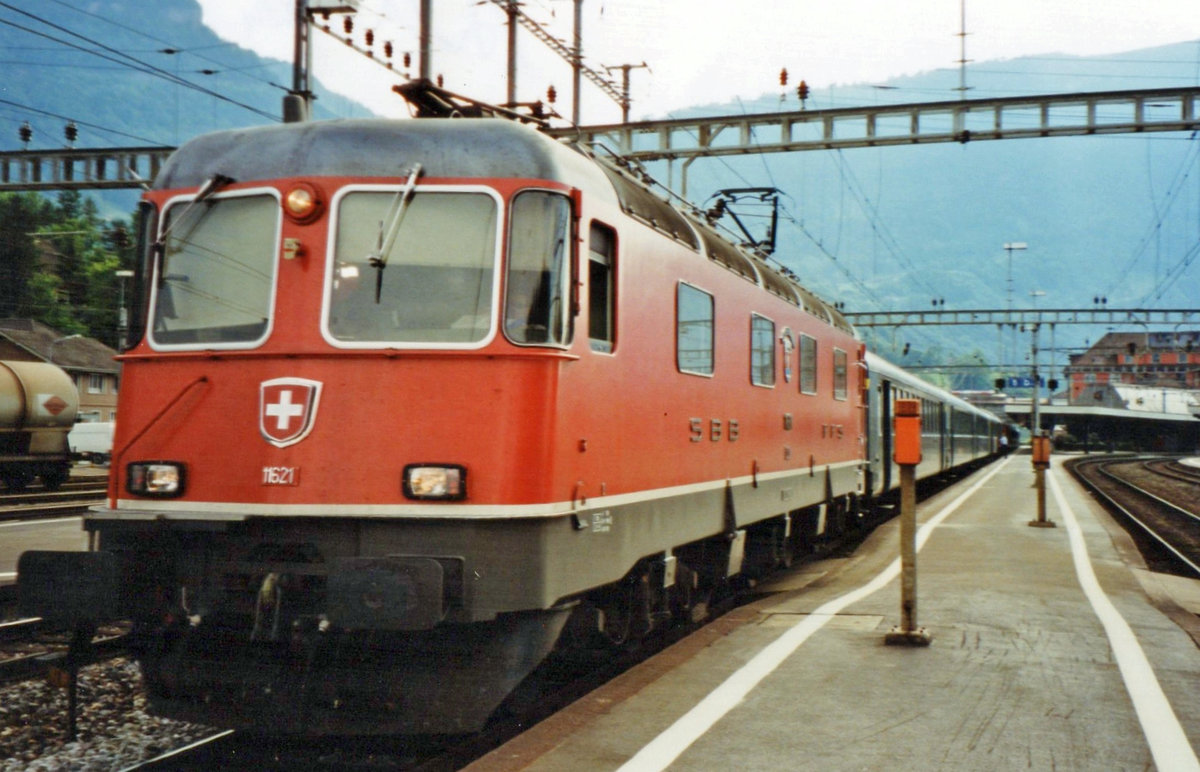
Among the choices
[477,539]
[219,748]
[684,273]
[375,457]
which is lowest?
[219,748]

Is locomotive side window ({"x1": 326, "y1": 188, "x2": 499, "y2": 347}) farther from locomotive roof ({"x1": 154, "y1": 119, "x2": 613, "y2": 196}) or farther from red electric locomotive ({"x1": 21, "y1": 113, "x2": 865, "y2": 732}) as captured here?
locomotive roof ({"x1": 154, "y1": 119, "x2": 613, "y2": 196})

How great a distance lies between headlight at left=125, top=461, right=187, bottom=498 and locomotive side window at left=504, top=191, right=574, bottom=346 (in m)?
1.77

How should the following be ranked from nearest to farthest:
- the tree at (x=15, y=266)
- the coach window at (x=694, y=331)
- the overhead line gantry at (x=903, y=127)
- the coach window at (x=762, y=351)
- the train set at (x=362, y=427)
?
the train set at (x=362, y=427) < the coach window at (x=694, y=331) < the coach window at (x=762, y=351) < the overhead line gantry at (x=903, y=127) < the tree at (x=15, y=266)

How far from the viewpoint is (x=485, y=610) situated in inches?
212

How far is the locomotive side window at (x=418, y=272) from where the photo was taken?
561cm

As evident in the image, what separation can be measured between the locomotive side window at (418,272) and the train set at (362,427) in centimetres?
1

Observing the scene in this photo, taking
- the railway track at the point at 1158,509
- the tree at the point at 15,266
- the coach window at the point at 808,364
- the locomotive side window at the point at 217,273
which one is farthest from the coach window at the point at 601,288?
the tree at the point at 15,266

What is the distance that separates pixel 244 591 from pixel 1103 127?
2178 centimetres

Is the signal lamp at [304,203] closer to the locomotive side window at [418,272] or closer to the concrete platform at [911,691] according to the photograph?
the locomotive side window at [418,272]

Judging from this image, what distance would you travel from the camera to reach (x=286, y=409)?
18.3 ft

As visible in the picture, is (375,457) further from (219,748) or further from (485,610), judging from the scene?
(219,748)

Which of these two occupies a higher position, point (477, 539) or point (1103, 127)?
point (1103, 127)

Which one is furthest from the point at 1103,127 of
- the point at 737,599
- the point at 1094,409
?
the point at 1094,409

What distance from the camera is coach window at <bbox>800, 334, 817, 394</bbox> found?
12.0 m
